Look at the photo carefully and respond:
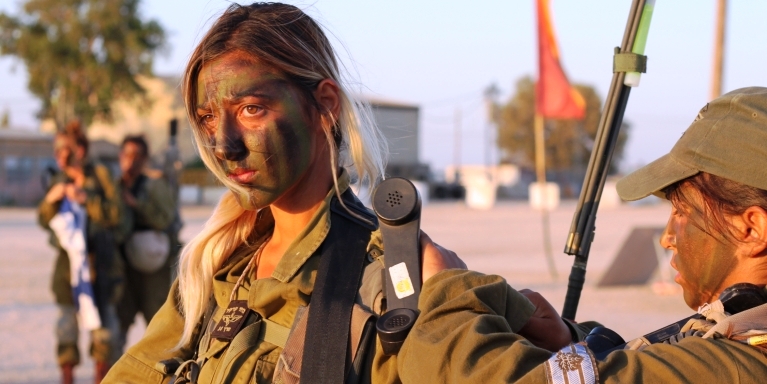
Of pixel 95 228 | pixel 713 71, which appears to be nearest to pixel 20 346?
pixel 95 228

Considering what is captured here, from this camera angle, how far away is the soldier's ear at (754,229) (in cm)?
188

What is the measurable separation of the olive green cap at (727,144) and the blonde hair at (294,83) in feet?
2.60

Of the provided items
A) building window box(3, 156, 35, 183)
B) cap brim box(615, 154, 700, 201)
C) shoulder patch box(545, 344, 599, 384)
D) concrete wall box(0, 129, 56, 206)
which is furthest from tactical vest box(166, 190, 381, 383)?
building window box(3, 156, 35, 183)

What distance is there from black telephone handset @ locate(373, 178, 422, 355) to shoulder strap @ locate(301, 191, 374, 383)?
138 millimetres

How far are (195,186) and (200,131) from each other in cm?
3893

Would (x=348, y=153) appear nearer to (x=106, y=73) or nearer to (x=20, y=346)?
(x=20, y=346)

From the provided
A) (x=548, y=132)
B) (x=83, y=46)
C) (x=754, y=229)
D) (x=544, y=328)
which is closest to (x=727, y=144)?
(x=754, y=229)

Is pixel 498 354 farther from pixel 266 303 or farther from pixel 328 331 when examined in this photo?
pixel 266 303

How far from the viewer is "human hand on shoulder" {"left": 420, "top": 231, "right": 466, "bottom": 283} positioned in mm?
1978

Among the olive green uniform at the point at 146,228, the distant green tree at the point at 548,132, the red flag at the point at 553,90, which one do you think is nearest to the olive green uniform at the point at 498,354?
the olive green uniform at the point at 146,228

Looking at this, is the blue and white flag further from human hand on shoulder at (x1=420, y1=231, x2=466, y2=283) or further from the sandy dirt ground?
human hand on shoulder at (x1=420, y1=231, x2=466, y2=283)

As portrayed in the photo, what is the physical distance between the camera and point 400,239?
199 centimetres

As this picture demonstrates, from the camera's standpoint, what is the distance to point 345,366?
2.04 meters

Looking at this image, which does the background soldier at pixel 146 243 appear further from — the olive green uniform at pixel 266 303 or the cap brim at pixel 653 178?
the cap brim at pixel 653 178
